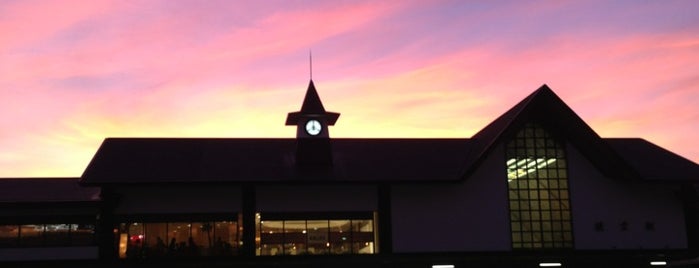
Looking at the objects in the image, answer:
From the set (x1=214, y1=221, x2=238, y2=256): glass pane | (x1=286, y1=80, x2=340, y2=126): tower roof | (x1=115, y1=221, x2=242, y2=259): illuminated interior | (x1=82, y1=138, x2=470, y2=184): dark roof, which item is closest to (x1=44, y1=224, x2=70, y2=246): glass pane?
(x1=115, y1=221, x2=242, y2=259): illuminated interior

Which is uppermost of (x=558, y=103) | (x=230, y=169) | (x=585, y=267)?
(x=558, y=103)

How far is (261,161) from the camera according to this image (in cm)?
3428

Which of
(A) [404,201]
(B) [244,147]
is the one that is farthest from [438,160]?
(B) [244,147]

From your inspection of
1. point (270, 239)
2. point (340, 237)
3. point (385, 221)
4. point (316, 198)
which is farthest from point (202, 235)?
point (385, 221)

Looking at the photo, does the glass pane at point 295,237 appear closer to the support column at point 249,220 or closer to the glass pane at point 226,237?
the support column at point 249,220

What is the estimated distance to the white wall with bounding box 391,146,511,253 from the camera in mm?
33531

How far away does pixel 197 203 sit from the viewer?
3288 centimetres

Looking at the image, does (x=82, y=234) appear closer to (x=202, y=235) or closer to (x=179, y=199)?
(x=179, y=199)

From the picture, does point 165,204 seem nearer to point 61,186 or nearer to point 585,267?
point 61,186

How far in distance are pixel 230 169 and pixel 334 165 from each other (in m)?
4.68

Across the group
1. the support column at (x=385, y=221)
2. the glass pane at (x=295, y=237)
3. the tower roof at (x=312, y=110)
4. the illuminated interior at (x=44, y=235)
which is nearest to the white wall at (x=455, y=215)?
the support column at (x=385, y=221)

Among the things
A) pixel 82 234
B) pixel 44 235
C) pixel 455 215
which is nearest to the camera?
pixel 44 235

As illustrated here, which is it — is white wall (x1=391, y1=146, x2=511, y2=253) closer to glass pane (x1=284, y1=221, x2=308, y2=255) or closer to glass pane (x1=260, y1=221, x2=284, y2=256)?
glass pane (x1=284, y1=221, x2=308, y2=255)

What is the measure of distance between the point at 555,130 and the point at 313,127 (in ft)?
36.4
